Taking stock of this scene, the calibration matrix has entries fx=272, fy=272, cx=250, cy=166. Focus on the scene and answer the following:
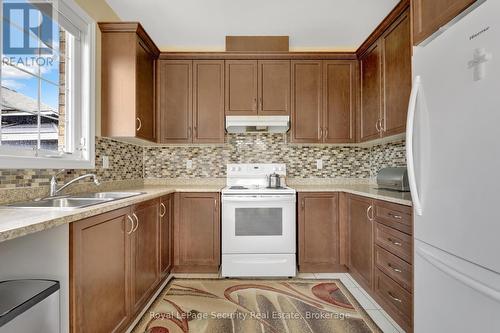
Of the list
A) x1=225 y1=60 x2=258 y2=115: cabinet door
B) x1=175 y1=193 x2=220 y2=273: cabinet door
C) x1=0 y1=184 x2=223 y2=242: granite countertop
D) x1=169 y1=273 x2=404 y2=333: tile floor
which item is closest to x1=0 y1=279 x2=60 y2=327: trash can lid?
x1=0 y1=184 x2=223 y2=242: granite countertop

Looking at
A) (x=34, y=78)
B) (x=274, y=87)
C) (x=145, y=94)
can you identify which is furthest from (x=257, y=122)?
(x=34, y=78)

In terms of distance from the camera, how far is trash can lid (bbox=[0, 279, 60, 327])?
933 millimetres

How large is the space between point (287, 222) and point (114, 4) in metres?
2.64

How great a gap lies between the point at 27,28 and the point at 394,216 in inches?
→ 109

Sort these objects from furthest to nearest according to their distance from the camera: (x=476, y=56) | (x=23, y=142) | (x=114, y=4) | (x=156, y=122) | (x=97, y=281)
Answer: (x=156, y=122) < (x=114, y=4) < (x=23, y=142) < (x=97, y=281) < (x=476, y=56)

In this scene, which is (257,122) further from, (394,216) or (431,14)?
(431,14)

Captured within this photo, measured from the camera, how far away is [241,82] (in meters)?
3.05

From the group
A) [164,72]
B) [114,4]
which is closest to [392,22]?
[164,72]

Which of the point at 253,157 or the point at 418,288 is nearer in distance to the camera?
the point at 418,288

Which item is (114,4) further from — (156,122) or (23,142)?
(23,142)

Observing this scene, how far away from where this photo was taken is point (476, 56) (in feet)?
3.24

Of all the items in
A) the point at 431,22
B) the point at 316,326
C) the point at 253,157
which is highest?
the point at 431,22

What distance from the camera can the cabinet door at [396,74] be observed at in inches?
80.9

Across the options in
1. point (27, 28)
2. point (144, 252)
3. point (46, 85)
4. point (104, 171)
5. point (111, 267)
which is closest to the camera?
point (111, 267)
